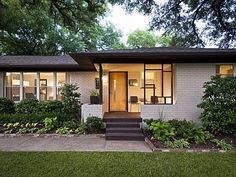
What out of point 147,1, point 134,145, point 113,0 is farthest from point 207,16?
point 134,145

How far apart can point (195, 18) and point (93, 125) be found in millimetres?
11091

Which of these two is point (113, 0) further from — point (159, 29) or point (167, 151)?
point (167, 151)

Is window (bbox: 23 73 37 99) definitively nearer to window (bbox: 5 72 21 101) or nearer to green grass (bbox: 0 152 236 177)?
window (bbox: 5 72 21 101)

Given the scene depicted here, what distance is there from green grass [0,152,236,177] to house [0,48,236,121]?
4362 mm

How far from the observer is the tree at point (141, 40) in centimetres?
4336

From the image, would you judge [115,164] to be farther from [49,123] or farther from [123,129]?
[49,123]

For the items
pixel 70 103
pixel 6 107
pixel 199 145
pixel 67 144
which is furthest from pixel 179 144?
pixel 6 107

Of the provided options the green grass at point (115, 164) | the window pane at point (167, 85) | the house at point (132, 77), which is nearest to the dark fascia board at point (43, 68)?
the house at point (132, 77)

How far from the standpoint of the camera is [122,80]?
16344 mm

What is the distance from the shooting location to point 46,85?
16406mm

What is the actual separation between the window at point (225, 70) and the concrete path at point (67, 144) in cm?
505

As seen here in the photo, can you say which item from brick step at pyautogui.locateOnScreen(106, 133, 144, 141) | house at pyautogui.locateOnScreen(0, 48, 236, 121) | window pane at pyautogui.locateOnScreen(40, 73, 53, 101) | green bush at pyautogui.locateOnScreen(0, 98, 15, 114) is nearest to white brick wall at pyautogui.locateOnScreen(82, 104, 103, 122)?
house at pyautogui.locateOnScreen(0, 48, 236, 121)

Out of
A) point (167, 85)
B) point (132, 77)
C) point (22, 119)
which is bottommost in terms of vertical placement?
point (22, 119)

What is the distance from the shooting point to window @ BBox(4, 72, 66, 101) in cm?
1622
